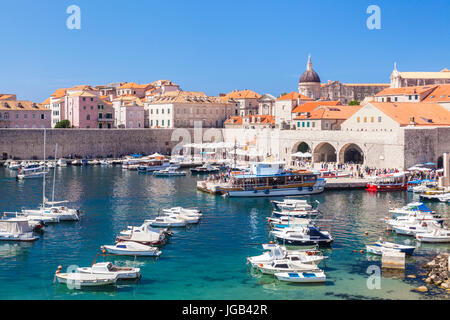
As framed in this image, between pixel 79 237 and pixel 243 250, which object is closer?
pixel 243 250

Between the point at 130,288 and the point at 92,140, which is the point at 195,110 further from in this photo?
the point at 130,288

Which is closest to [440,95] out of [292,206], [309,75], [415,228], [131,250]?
[309,75]

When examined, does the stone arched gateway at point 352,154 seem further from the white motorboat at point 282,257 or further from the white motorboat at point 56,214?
the white motorboat at point 282,257

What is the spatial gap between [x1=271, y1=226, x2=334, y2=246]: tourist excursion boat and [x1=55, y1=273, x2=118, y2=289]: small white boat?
27.2 ft

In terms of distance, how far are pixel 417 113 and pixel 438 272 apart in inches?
1262

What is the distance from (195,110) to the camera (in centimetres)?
7300

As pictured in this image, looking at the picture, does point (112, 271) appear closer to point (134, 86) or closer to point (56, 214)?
point (56, 214)

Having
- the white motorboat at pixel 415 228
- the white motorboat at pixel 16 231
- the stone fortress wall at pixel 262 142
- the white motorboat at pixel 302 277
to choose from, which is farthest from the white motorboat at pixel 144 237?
the stone fortress wall at pixel 262 142

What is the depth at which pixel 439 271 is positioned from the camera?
19.5 m

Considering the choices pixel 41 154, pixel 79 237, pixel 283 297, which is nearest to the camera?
pixel 283 297

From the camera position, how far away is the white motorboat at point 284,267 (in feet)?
65.0

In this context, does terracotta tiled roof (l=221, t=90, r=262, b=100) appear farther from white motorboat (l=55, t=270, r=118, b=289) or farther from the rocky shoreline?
white motorboat (l=55, t=270, r=118, b=289)
